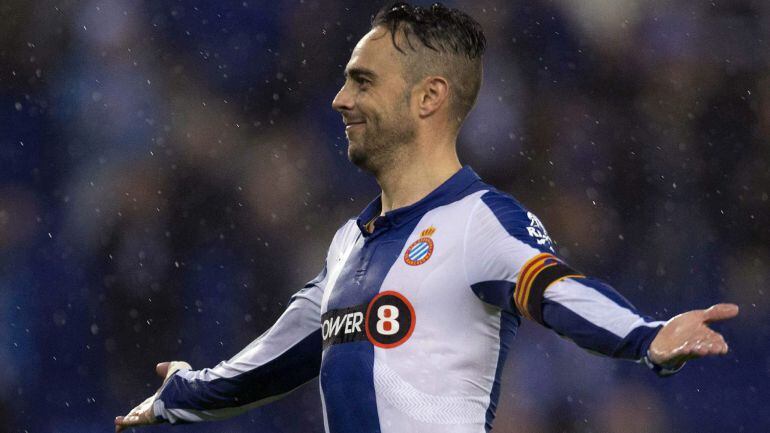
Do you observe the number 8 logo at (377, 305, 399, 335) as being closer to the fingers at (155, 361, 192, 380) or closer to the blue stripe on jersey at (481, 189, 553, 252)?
the blue stripe on jersey at (481, 189, 553, 252)

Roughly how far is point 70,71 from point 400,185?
414cm

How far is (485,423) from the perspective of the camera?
3021 millimetres

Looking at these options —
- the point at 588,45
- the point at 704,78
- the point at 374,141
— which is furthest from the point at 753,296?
the point at 374,141

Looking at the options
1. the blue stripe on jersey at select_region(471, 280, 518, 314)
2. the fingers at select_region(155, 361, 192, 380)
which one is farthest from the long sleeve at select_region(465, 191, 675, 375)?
the fingers at select_region(155, 361, 192, 380)

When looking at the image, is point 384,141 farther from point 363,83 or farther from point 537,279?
point 537,279

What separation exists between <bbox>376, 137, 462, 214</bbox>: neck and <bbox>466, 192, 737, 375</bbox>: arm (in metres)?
0.22

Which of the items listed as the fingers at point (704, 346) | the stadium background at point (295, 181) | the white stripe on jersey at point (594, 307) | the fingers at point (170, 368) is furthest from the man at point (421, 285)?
the stadium background at point (295, 181)

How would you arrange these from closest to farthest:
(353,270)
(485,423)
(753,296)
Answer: (485,423) → (353,270) → (753,296)

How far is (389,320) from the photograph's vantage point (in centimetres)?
301

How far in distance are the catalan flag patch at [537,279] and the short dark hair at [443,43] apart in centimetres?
71

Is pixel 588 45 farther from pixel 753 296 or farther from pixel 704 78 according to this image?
pixel 753 296

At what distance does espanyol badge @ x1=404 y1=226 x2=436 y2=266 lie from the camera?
304 centimetres

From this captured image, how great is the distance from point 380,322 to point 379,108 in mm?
601

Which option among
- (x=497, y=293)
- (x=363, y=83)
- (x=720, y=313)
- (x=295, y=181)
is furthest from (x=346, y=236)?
(x=295, y=181)
